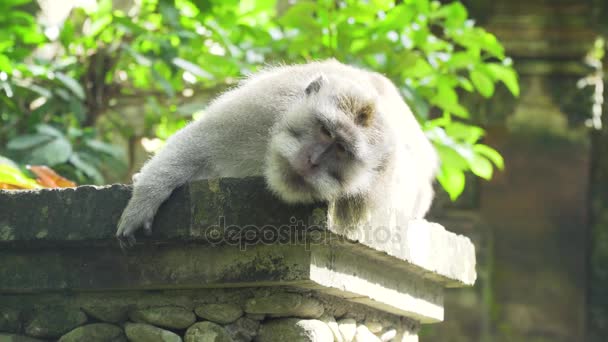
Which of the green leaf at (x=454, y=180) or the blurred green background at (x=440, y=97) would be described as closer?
the green leaf at (x=454, y=180)

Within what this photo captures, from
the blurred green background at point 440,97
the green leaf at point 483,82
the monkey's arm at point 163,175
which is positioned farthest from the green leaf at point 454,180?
the monkey's arm at point 163,175

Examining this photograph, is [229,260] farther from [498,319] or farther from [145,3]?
[498,319]

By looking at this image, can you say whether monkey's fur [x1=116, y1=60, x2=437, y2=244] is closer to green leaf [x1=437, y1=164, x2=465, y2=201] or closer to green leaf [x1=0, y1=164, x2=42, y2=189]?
green leaf [x1=0, y1=164, x2=42, y2=189]

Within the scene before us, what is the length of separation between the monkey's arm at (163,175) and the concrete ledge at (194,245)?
62 mm

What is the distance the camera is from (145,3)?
6.74 meters

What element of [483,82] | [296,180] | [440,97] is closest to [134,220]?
[296,180]

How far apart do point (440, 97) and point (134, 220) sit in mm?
3487

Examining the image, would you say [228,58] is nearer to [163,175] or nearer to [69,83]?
→ [69,83]

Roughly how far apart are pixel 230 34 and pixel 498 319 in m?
5.58

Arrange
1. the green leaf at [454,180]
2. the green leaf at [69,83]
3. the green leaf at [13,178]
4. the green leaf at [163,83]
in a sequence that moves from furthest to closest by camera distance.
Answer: the green leaf at [163,83], the green leaf at [69,83], the green leaf at [454,180], the green leaf at [13,178]

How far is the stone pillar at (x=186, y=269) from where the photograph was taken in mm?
3594

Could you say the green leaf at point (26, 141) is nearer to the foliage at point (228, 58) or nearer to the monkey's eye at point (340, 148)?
the foliage at point (228, 58)

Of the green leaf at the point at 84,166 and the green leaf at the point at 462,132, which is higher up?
the green leaf at the point at 462,132

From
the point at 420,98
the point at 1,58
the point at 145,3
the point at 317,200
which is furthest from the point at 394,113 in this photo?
the point at 145,3
